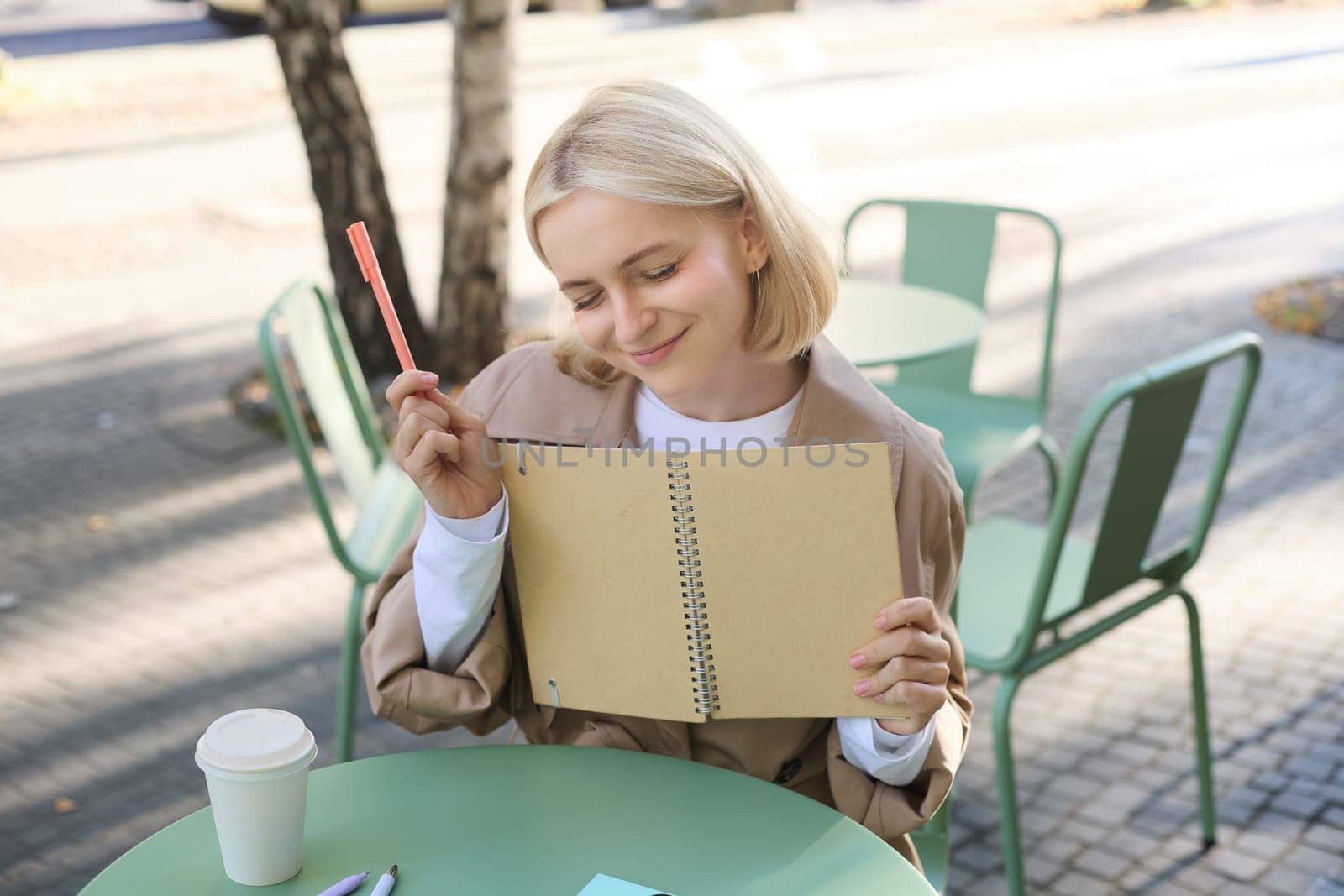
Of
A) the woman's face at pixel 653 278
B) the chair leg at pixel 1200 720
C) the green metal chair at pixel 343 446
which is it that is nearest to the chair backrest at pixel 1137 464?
the chair leg at pixel 1200 720

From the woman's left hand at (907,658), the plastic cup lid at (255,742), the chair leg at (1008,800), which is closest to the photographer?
the plastic cup lid at (255,742)

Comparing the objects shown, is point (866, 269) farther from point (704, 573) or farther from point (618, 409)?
point (704, 573)

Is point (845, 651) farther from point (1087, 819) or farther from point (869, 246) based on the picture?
point (869, 246)

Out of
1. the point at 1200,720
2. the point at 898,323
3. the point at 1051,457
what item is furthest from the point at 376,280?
the point at 1051,457

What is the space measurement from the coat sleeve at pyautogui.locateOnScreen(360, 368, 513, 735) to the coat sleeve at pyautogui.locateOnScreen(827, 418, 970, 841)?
45 centimetres

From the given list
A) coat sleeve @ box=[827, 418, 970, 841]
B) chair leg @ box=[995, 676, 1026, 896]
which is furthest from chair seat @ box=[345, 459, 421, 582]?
coat sleeve @ box=[827, 418, 970, 841]

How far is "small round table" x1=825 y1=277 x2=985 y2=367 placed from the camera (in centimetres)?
348

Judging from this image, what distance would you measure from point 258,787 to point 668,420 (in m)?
0.75

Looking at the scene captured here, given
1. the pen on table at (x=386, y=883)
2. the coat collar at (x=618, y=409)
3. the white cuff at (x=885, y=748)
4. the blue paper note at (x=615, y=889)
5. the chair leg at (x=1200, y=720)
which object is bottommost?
the chair leg at (x=1200, y=720)

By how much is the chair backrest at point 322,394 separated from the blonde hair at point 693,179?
51.6 inches

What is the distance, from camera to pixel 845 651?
1.58 metres

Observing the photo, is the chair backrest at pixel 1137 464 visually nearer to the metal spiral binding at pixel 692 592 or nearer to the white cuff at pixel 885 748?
the white cuff at pixel 885 748

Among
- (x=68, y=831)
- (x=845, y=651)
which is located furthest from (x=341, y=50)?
(x=845, y=651)

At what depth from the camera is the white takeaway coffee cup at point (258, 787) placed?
140 cm
